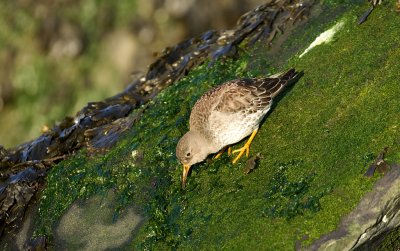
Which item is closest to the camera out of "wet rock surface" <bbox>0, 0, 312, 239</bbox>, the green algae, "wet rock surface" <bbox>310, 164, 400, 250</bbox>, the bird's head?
"wet rock surface" <bbox>310, 164, 400, 250</bbox>

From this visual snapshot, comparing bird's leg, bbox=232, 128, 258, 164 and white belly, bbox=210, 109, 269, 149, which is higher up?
white belly, bbox=210, 109, 269, 149

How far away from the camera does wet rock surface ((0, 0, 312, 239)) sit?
6062 mm

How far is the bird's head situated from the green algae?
0.12 m

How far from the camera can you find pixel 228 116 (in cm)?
541

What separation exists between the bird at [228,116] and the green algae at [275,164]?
0.52ft

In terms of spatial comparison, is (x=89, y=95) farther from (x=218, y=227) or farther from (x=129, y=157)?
(x=218, y=227)

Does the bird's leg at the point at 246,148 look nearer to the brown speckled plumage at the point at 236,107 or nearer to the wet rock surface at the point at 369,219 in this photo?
the brown speckled plumage at the point at 236,107

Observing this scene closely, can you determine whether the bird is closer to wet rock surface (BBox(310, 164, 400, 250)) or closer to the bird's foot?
the bird's foot

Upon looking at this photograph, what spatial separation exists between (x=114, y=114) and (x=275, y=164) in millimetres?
2549

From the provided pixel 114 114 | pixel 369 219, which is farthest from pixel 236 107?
pixel 114 114

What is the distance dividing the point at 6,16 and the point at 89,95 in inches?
92.4

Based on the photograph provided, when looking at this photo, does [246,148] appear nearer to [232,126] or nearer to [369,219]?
[232,126]

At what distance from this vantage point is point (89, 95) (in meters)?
12.1

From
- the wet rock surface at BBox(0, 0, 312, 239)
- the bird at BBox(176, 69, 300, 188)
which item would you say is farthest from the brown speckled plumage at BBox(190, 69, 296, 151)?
the wet rock surface at BBox(0, 0, 312, 239)
